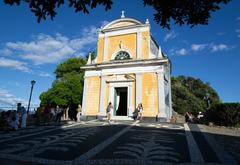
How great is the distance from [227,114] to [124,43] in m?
11.9

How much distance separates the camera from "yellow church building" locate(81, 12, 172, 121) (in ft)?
61.0

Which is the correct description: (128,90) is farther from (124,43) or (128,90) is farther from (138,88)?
(124,43)

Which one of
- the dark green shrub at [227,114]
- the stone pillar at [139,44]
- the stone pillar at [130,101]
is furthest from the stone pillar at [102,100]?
the dark green shrub at [227,114]

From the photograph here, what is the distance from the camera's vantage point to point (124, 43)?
21344mm

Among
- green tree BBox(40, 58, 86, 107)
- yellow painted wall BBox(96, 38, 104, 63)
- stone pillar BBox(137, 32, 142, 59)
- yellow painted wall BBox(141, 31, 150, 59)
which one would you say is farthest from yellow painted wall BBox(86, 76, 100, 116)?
green tree BBox(40, 58, 86, 107)

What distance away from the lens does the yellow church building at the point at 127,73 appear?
1859 centimetres

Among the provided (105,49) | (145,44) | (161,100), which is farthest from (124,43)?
(161,100)

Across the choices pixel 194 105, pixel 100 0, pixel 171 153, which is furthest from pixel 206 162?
pixel 194 105

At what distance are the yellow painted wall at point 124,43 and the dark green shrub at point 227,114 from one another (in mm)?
9302

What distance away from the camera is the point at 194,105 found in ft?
123

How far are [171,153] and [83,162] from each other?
8.82ft

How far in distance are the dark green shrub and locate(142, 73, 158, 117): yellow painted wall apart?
5.04 m

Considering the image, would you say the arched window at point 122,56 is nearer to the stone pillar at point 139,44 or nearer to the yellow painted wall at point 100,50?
the stone pillar at point 139,44

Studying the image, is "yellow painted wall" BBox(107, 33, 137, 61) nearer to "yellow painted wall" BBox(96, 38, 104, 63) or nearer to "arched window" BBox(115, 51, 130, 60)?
"arched window" BBox(115, 51, 130, 60)
